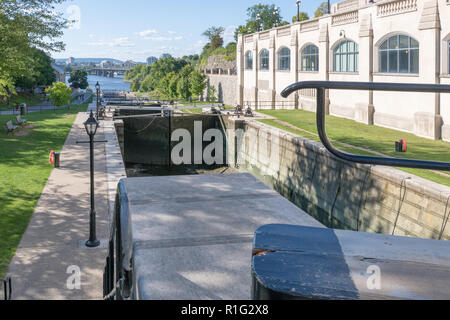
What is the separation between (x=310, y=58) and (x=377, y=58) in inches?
437

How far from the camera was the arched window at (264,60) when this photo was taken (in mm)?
53188

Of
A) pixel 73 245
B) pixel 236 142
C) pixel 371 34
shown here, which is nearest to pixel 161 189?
pixel 73 245

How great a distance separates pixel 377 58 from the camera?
3244 centimetres

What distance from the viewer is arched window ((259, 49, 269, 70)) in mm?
53188

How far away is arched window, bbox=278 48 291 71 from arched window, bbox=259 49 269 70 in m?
3.28

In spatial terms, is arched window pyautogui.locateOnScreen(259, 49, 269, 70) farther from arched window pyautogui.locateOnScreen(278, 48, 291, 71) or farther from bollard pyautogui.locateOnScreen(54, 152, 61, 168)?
bollard pyautogui.locateOnScreen(54, 152, 61, 168)

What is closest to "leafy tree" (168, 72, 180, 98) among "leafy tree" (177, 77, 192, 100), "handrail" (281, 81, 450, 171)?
"leafy tree" (177, 77, 192, 100)

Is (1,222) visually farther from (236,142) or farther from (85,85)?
(85,85)

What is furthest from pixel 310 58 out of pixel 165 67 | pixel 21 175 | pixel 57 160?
pixel 165 67

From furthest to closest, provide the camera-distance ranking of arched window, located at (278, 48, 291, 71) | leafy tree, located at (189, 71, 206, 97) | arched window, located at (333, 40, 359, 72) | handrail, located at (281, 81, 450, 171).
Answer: leafy tree, located at (189, 71, 206, 97) → arched window, located at (278, 48, 291, 71) → arched window, located at (333, 40, 359, 72) → handrail, located at (281, 81, 450, 171)

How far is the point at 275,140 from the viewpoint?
99.3 ft

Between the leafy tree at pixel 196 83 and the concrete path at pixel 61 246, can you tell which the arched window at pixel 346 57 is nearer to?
the concrete path at pixel 61 246

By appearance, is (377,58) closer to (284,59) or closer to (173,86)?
(284,59)
